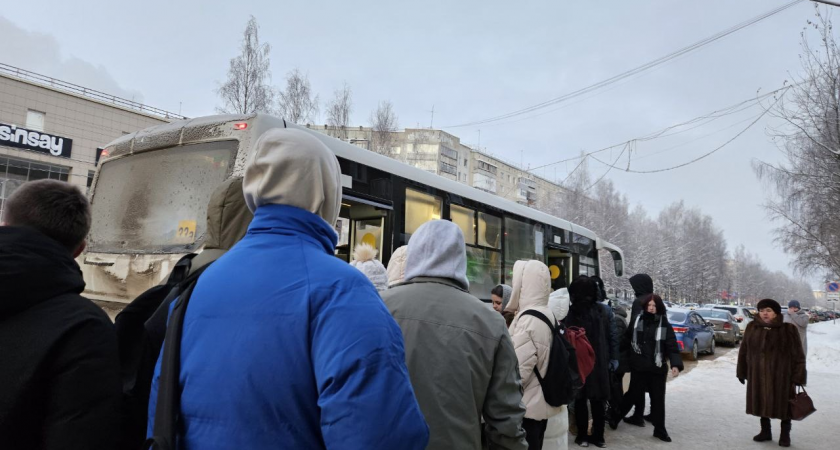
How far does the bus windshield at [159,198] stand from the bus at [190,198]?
12mm

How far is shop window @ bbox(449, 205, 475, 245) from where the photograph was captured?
311 inches

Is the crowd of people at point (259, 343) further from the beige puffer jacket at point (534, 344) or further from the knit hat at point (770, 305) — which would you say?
the knit hat at point (770, 305)

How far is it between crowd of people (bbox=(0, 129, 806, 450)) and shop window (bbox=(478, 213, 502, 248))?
5.88 metres

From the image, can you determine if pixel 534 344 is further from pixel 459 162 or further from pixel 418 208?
pixel 459 162

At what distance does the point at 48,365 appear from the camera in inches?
60.5

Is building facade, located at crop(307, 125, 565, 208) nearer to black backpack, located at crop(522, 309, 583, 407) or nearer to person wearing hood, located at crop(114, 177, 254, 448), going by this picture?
black backpack, located at crop(522, 309, 583, 407)

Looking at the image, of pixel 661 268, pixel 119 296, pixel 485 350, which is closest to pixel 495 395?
pixel 485 350

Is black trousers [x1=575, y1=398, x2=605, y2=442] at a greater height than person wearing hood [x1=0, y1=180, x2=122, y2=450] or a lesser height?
lesser

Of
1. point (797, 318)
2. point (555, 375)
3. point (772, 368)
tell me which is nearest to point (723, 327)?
point (797, 318)

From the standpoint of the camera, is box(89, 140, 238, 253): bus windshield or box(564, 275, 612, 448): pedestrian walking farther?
Result: box(564, 275, 612, 448): pedestrian walking

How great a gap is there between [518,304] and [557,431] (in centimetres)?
108

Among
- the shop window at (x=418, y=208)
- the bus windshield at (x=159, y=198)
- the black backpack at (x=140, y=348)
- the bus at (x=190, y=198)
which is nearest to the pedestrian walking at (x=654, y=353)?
the bus at (x=190, y=198)

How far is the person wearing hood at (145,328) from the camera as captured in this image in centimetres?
167

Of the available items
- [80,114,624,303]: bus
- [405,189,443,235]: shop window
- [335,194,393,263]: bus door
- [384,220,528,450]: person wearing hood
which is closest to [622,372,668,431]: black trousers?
[80,114,624,303]: bus
